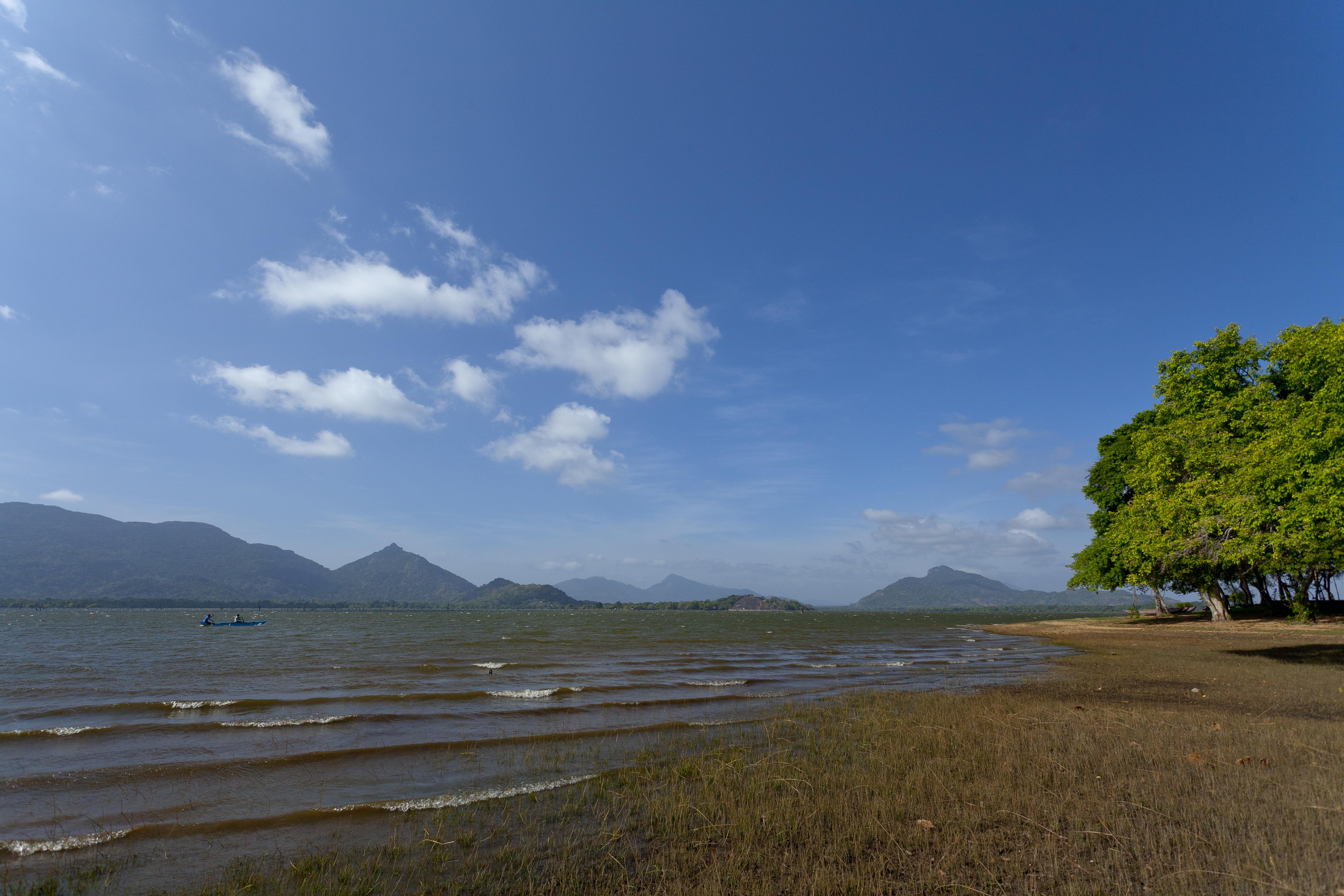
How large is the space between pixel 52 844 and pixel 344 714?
9.11 metres

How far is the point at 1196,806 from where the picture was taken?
6.57 meters

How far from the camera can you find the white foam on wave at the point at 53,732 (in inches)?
524

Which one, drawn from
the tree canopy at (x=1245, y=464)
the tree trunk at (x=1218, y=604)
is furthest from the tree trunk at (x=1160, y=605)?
the tree canopy at (x=1245, y=464)

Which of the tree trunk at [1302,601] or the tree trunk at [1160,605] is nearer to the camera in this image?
the tree trunk at [1302,601]

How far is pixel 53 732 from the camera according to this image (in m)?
13.5

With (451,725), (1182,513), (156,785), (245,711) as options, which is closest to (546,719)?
(451,725)

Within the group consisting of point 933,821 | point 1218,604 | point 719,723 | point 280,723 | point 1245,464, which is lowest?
point 280,723

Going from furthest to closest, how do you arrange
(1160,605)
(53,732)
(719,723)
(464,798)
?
(1160,605) → (719,723) → (53,732) → (464,798)

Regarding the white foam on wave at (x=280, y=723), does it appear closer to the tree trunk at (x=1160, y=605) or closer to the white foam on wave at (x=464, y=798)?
the white foam on wave at (x=464, y=798)

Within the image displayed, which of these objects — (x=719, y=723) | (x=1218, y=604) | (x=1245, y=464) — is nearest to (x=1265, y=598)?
(x=1218, y=604)

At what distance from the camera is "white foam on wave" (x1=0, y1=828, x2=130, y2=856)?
7000 mm

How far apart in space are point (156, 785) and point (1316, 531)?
96.6ft

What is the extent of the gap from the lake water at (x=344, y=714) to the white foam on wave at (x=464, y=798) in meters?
0.05

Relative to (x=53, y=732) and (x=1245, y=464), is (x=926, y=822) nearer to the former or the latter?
(x=53, y=732)
